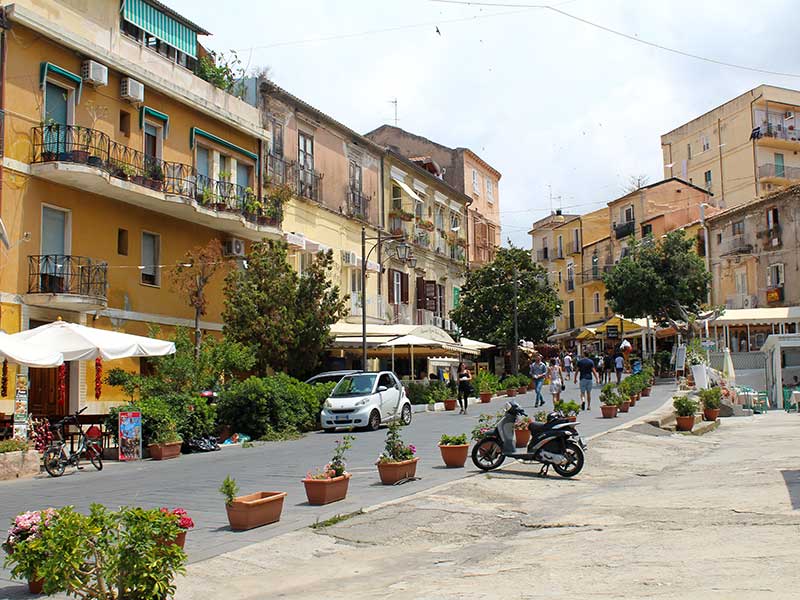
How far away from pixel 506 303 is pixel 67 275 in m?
27.4

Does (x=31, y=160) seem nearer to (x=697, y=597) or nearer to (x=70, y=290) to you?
(x=70, y=290)

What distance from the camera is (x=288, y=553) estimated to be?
28.7 feet

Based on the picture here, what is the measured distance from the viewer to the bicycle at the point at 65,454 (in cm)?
1563

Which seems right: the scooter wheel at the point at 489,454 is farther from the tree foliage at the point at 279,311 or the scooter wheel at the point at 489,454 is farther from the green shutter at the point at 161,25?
the green shutter at the point at 161,25

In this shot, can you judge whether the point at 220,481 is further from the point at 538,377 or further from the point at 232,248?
the point at 232,248

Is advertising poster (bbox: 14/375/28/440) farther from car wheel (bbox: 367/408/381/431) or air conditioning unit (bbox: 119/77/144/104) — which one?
air conditioning unit (bbox: 119/77/144/104)

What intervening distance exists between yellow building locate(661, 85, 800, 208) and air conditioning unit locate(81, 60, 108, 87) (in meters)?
45.6

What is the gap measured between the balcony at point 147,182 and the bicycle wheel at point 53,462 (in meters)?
8.56

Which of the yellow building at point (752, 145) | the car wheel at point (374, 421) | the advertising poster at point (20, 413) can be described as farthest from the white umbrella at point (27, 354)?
the yellow building at point (752, 145)

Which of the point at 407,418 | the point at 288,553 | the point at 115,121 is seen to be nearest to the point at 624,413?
the point at 407,418

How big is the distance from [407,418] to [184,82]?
41.7 feet

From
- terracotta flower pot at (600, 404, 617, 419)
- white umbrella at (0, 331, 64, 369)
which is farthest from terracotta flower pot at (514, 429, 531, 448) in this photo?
white umbrella at (0, 331, 64, 369)

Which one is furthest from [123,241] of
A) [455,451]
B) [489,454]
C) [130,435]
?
[489,454]

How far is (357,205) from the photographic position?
3903 cm
